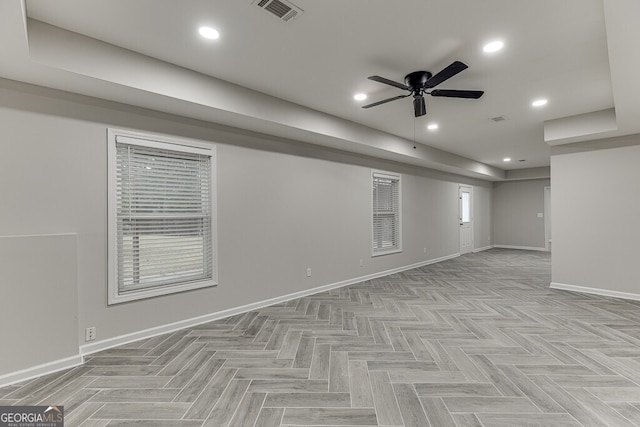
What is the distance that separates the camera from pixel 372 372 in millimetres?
2328

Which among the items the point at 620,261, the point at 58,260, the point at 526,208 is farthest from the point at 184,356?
the point at 526,208

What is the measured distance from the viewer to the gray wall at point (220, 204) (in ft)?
8.04

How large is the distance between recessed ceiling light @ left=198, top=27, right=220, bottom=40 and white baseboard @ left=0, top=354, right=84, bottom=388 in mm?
2848

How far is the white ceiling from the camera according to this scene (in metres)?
2.05

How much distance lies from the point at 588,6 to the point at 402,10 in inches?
49.7

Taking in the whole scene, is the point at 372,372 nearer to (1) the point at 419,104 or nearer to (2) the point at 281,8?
(1) the point at 419,104

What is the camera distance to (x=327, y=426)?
68.8 inches

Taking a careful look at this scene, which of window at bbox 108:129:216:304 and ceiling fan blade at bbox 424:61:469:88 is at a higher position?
ceiling fan blade at bbox 424:61:469:88

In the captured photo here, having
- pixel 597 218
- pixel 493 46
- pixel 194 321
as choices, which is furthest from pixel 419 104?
pixel 597 218

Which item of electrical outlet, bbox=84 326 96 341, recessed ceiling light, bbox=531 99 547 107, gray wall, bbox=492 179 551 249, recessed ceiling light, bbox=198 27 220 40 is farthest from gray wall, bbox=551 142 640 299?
electrical outlet, bbox=84 326 96 341

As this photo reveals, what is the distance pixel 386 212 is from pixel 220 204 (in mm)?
3588

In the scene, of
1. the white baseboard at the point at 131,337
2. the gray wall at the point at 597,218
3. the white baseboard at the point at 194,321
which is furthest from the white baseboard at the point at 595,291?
the white baseboard at the point at 131,337

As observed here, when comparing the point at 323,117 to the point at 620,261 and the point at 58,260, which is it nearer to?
the point at 58,260

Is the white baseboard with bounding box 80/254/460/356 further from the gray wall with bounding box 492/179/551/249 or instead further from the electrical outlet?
the gray wall with bounding box 492/179/551/249
